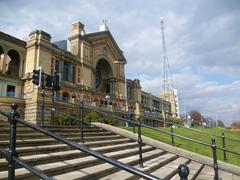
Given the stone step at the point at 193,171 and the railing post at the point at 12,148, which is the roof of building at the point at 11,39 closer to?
the stone step at the point at 193,171

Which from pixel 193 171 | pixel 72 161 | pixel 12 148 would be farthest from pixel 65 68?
pixel 12 148

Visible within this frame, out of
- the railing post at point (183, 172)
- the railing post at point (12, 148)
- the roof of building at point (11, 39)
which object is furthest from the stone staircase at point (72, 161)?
the roof of building at point (11, 39)

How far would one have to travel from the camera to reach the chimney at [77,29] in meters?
41.6

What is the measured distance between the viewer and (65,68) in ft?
123

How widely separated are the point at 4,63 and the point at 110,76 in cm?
2319

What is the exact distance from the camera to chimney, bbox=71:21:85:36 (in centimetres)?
4159

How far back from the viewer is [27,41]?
33.2 m

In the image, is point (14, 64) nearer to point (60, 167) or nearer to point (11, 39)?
point (11, 39)

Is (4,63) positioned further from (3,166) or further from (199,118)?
(199,118)

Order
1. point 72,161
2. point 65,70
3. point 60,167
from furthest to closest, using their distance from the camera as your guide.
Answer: point 65,70
point 72,161
point 60,167

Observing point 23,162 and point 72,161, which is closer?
point 23,162

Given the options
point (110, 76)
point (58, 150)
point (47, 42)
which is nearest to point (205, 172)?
point (58, 150)

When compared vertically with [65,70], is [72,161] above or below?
below

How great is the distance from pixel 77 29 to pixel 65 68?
27.4 feet
